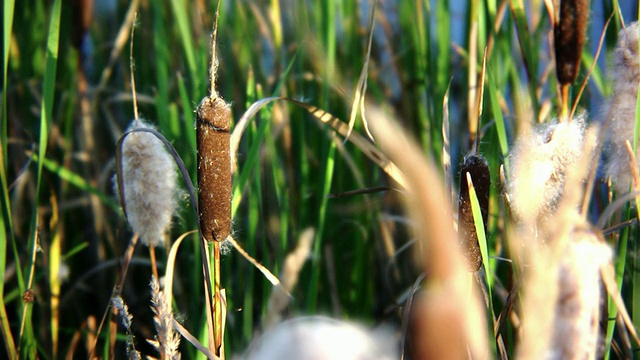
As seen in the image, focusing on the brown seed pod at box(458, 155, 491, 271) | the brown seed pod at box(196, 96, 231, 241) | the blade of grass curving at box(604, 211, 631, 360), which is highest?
the brown seed pod at box(196, 96, 231, 241)

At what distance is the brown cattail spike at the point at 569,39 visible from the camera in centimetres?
72

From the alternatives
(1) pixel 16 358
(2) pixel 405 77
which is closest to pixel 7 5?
(1) pixel 16 358

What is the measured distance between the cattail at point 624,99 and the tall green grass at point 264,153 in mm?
78

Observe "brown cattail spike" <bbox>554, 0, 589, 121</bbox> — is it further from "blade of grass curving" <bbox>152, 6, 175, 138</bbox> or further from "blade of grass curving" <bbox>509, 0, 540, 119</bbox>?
"blade of grass curving" <bbox>152, 6, 175, 138</bbox>

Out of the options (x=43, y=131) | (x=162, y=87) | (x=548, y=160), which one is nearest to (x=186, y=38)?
(x=162, y=87)

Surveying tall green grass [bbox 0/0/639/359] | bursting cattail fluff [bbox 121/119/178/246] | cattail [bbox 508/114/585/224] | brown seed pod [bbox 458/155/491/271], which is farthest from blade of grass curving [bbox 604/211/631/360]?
bursting cattail fluff [bbox 121/119/178/246]

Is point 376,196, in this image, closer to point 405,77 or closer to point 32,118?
point 405,77

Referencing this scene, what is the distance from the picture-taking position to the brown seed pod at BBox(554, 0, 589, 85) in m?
0.72

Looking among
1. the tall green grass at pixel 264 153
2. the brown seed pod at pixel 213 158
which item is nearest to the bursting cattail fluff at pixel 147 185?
the tall green grass at pixel 264 153

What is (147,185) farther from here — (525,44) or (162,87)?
(525,44)

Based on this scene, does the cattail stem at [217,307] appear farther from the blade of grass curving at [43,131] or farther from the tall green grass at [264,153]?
the blade of grass curving at [43,131]

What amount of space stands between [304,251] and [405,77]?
0.93m

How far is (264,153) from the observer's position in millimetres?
1245

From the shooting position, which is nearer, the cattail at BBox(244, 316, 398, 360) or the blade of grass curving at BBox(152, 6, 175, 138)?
the cattail at BBox(244, 316, 398, 360)
